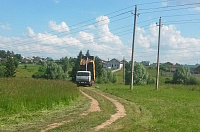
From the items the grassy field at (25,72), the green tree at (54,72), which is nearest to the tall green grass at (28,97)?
the green tree at (54,72)

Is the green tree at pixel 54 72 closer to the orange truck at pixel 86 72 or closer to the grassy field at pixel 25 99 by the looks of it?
the orange truck at pixel 86 72

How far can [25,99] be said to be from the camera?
48.5 ft

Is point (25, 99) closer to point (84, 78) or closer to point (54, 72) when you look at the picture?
point (84, 78)

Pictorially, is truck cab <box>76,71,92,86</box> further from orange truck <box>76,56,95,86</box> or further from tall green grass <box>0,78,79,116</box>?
tall green grass <box>0,78,79,116</box>

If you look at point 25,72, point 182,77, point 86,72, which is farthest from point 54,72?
point 182,77

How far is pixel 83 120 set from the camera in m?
12.2

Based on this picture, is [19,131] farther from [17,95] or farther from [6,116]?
[17,95]

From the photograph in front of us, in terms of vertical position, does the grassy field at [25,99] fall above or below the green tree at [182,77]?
below

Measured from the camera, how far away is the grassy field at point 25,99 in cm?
1306

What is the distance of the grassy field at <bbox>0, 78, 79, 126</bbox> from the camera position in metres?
13.1

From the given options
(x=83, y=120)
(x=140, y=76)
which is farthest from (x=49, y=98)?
(x=140, y=76)

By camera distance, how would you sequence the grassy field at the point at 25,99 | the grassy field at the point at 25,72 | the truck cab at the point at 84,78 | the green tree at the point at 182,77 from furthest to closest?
the green tree at the point at 182,77 → the grassy field at the point at 25,72 → the truck cab at the point at 84,78 → the grassy field at the point at 25,99

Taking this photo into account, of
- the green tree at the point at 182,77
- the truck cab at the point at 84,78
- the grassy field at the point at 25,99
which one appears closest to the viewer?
the grassy field at the point at 25,99

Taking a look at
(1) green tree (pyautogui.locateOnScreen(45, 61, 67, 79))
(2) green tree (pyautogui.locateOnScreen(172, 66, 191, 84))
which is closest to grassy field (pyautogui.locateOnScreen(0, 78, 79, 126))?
(1) green tree (pyautogui.locateOnScreen(45, 61, 67, 79))
